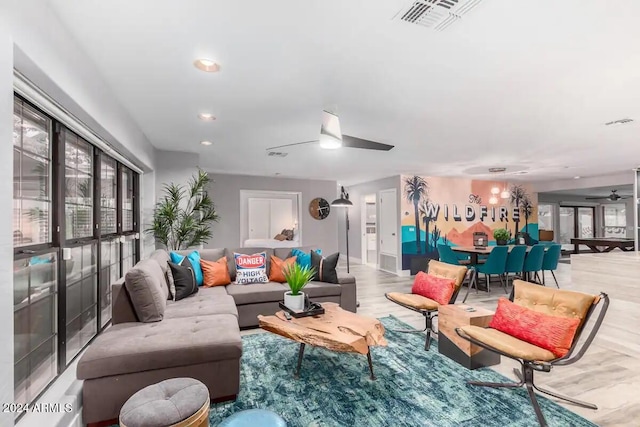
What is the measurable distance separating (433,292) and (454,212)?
17.2 ft

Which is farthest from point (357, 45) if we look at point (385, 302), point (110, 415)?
point (385, 302)

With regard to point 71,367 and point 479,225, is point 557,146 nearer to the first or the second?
point 479,225

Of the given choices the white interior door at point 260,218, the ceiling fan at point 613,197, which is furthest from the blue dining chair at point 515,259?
the ceiling fan at point 613,197

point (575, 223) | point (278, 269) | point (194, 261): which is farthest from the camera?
point (575, 223)

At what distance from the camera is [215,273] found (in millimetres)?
3922

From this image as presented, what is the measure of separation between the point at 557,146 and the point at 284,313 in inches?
182

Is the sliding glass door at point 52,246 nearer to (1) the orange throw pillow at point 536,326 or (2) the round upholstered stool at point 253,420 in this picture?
(2) the round upholstered stool at point 253,420

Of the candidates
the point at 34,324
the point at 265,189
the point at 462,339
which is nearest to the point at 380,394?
the point at 462,339

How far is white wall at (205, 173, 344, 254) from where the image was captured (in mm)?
7500

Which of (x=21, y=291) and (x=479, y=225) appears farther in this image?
(x=479, y=225)

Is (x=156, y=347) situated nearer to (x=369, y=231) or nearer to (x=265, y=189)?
(x=265, y=189)

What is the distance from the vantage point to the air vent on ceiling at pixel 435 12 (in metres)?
1.62

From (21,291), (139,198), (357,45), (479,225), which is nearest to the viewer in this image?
(21,291)

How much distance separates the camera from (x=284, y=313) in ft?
9.23
